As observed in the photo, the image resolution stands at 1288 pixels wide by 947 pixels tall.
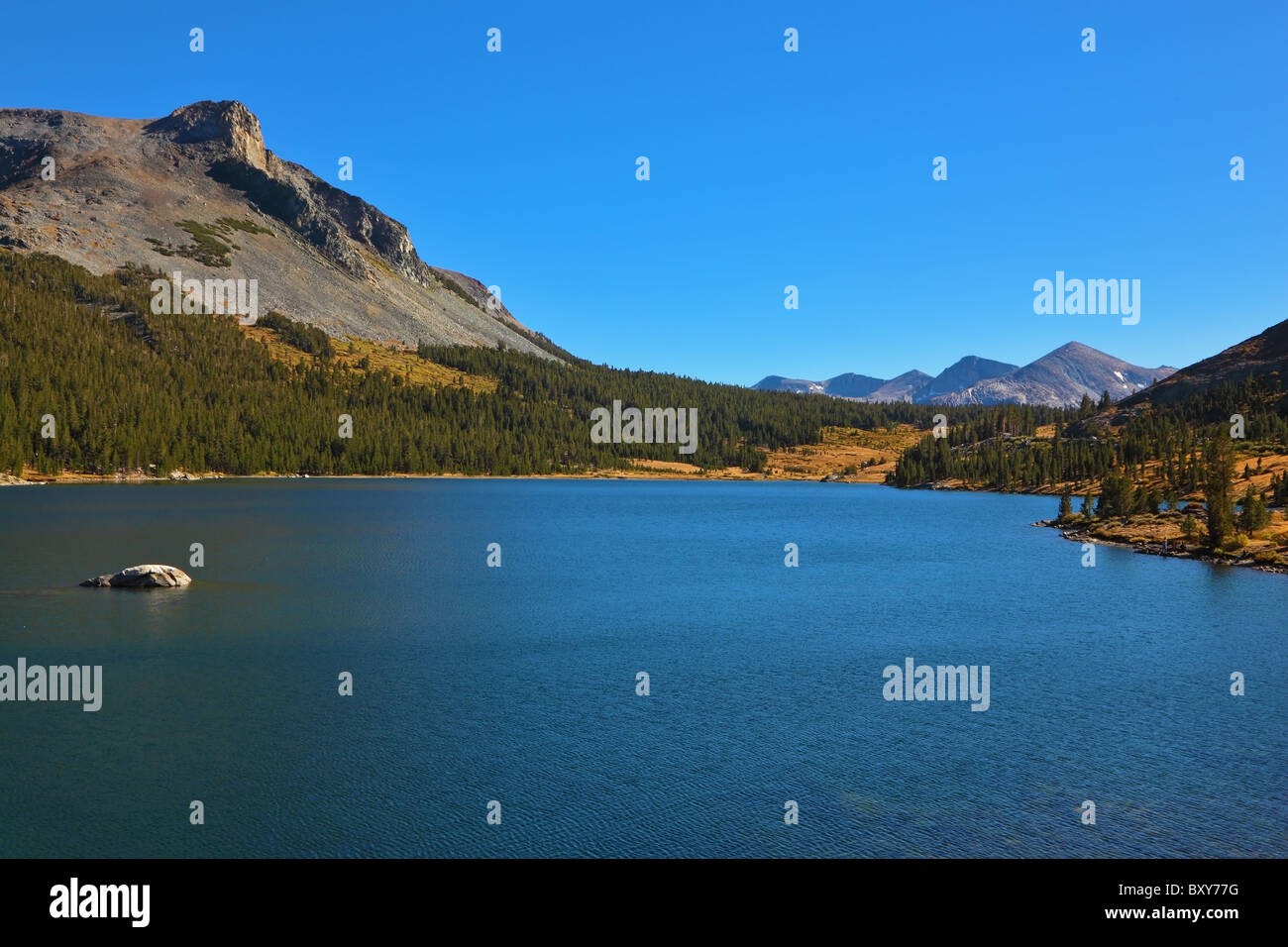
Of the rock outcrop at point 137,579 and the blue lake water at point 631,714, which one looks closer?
the blue lake water at point 631,714

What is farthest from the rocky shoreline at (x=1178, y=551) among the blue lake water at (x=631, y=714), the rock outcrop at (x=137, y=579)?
the rock outcrop at (x=137, y=579)

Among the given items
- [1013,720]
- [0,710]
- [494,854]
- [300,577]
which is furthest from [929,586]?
[0,710]

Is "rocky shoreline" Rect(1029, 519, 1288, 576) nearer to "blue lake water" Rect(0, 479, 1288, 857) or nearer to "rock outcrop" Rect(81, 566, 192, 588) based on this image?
"blue lake water" Rect(0, 479, 1288, 857)

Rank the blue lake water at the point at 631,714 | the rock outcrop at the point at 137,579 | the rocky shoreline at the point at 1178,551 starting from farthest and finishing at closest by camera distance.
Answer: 1. the rocky shoreline at the point at 1178,551
2. the rock outcrop at the point at 137,579
3. the blue lake water at the point at 631,714

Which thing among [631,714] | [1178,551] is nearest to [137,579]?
[631,714]

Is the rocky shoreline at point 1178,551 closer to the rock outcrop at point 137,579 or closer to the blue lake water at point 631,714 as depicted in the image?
the blue lake water at point 631,714

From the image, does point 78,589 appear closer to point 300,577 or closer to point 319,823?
point 300,577

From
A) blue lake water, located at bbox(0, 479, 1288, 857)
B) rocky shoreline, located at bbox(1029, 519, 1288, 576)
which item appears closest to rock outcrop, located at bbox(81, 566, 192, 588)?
blue lake water, located at bbox(0, 479, 1288, 857)
